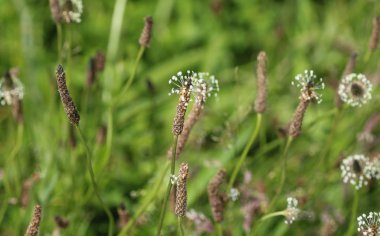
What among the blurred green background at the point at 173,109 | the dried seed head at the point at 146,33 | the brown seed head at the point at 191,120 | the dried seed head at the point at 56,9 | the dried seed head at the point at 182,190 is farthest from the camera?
the blurred green background at the point at 173,109

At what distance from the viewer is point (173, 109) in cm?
269

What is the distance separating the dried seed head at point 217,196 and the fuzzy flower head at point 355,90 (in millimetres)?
386

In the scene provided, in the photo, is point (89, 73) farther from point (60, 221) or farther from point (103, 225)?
point (103, 225)

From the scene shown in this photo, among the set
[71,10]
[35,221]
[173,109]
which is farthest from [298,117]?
[173,109]

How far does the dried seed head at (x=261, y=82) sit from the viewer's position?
5.09ft

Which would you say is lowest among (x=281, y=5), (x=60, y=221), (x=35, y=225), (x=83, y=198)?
(x=35, y=225)

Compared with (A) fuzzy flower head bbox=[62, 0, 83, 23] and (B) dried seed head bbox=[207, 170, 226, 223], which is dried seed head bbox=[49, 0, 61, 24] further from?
(B) dried seed head bbox=[207, 170, 226, 223]

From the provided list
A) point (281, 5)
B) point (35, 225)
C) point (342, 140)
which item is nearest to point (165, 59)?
point (281, 5)

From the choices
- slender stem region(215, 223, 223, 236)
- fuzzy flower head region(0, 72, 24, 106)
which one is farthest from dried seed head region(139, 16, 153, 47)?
slender stem region(215, 223, 223, 236)

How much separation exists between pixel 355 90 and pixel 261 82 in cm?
24

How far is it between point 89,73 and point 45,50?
1.01 metres

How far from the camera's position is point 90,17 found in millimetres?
2986

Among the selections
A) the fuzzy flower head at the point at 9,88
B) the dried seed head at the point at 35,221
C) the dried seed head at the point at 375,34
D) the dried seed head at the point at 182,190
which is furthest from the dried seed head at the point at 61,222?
the dried seed head at the point at 375,34

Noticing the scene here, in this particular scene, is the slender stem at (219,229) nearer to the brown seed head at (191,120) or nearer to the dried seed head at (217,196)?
the dried seed head at (217,196)
